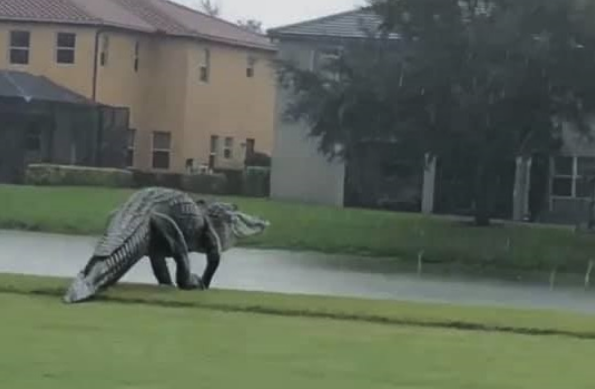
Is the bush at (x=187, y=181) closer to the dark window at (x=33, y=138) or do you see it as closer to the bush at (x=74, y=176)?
the bush at (x=74, y=176)

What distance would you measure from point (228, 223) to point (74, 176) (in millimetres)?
34691

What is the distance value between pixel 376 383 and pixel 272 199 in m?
43.6

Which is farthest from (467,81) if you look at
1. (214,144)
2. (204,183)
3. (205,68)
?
(214,144)

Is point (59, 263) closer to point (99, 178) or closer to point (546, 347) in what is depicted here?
point (546, 347)

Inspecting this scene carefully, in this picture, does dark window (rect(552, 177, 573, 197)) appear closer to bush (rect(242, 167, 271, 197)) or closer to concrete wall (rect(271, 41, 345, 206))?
concrete wall (rect(271, 41, 345, 206))

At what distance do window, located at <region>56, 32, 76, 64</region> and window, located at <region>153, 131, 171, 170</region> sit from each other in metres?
4.73

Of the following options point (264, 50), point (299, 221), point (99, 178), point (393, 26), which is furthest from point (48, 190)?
point (264, 50)

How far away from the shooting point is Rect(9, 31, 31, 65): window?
207ft

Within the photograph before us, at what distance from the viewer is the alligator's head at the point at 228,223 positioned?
2109 cm

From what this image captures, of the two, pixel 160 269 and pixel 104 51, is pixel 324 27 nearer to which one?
pixel 104 51

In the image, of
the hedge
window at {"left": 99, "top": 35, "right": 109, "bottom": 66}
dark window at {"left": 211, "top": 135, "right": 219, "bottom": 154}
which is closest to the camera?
the hedge

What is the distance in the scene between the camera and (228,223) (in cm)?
2130

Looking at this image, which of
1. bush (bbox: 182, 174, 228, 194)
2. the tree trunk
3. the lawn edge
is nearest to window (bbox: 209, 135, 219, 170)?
bush (bbox: 182, 174, 228, 194)

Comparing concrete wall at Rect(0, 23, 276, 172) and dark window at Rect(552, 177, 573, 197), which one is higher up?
concrete wall at Rect(0, 23, 276, 172)
